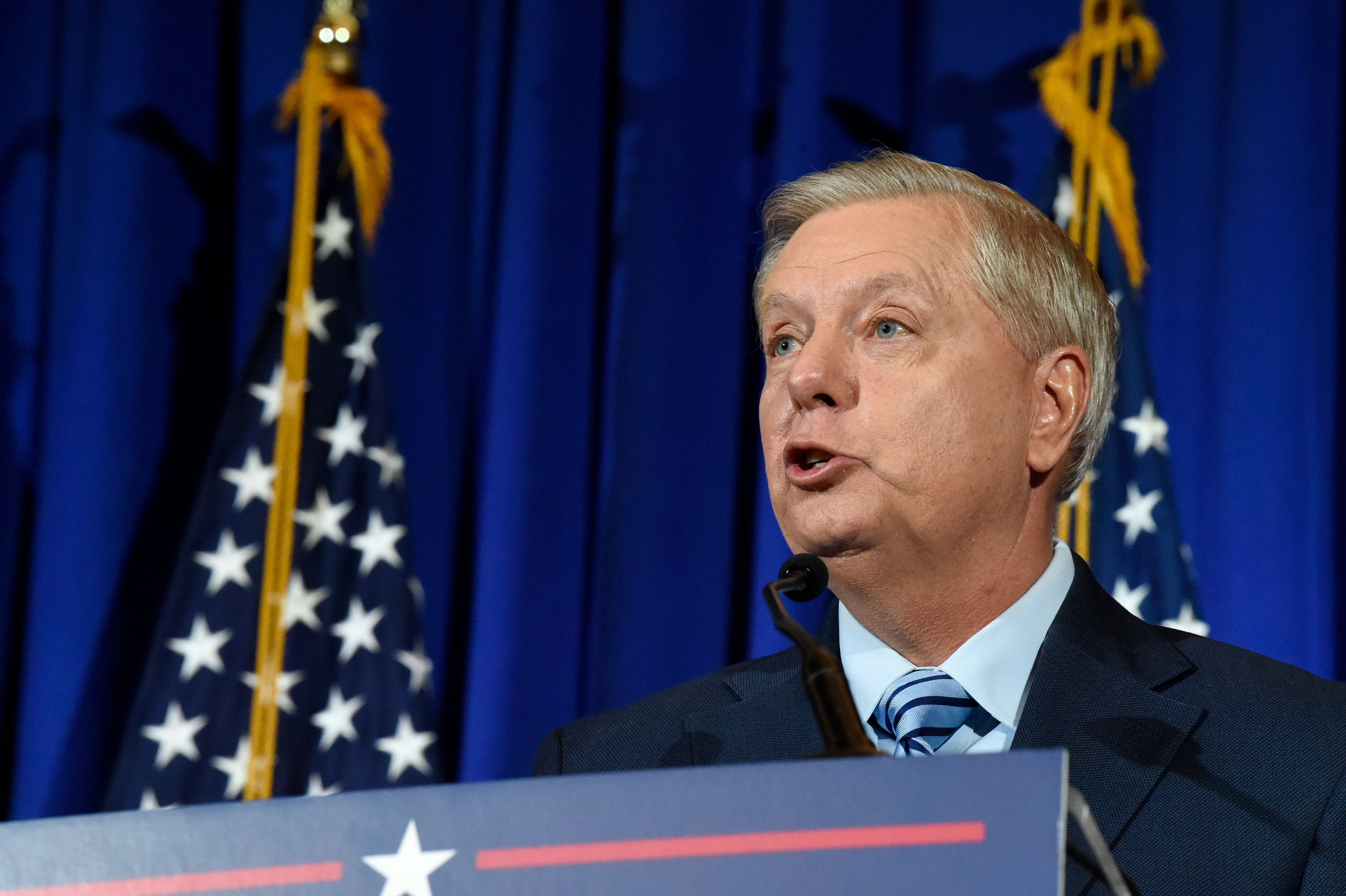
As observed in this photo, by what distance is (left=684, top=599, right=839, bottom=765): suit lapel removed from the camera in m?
1.45

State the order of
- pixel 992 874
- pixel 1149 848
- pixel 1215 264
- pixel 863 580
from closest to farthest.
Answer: pixel 992 874 < pixel 1149 848 < pixel 863 580 < pixel 1215 264

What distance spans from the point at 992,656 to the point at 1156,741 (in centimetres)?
18

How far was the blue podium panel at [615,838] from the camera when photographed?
0.76m

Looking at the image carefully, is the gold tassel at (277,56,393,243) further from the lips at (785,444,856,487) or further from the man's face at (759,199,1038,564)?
the lips at (785,444,856,487)

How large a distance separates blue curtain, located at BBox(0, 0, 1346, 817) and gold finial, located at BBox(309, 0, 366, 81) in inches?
12.0

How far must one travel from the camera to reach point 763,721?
4.89ft

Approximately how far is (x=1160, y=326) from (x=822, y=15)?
34.8 inches

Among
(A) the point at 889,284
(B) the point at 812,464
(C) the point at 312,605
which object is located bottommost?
(C) the point at 312,605

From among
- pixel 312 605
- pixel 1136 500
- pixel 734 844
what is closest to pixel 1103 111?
pixel 1136 500

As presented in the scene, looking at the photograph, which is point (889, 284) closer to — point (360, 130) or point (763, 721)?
point (763, 721)

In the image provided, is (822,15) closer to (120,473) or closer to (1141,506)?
(1141,506)

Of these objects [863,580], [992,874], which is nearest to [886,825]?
[992,874]

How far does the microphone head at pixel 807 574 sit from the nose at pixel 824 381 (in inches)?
10.2

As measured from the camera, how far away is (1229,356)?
104 inches
